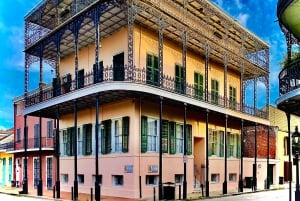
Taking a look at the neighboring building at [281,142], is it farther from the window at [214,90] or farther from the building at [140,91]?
the window at [214,90]

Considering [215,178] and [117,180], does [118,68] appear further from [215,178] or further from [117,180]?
[215,178]

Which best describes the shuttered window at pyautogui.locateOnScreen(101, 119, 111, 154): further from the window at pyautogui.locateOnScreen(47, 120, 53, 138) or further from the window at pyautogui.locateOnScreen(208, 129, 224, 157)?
the window at pyautogui.locateOnScreen(47, 120, 53, 138)

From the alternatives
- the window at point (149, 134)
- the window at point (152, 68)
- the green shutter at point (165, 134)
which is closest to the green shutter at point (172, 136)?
the green shutter at point (165, 134)

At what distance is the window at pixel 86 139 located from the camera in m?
24.6

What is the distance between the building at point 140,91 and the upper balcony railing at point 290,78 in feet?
21.6

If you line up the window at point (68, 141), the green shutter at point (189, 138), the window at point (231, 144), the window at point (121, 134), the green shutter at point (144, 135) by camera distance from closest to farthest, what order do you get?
the green shutter at point (144, 135)
the window at point (121, 134)
the green shutter at point (189, 138)
the window at point (68, 141)
the window at point (231, 144)

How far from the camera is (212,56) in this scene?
28000mm

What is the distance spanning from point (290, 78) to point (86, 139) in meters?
14.3

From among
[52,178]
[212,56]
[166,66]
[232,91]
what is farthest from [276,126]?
[52,178]

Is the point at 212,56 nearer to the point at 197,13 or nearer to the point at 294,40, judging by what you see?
the point at 197,13

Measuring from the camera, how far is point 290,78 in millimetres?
14094

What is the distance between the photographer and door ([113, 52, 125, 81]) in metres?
20.3

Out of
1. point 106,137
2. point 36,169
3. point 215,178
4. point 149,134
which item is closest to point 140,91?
point 149,134

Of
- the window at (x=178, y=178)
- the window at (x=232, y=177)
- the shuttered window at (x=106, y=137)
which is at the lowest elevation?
the window at (x=232, y=177)
